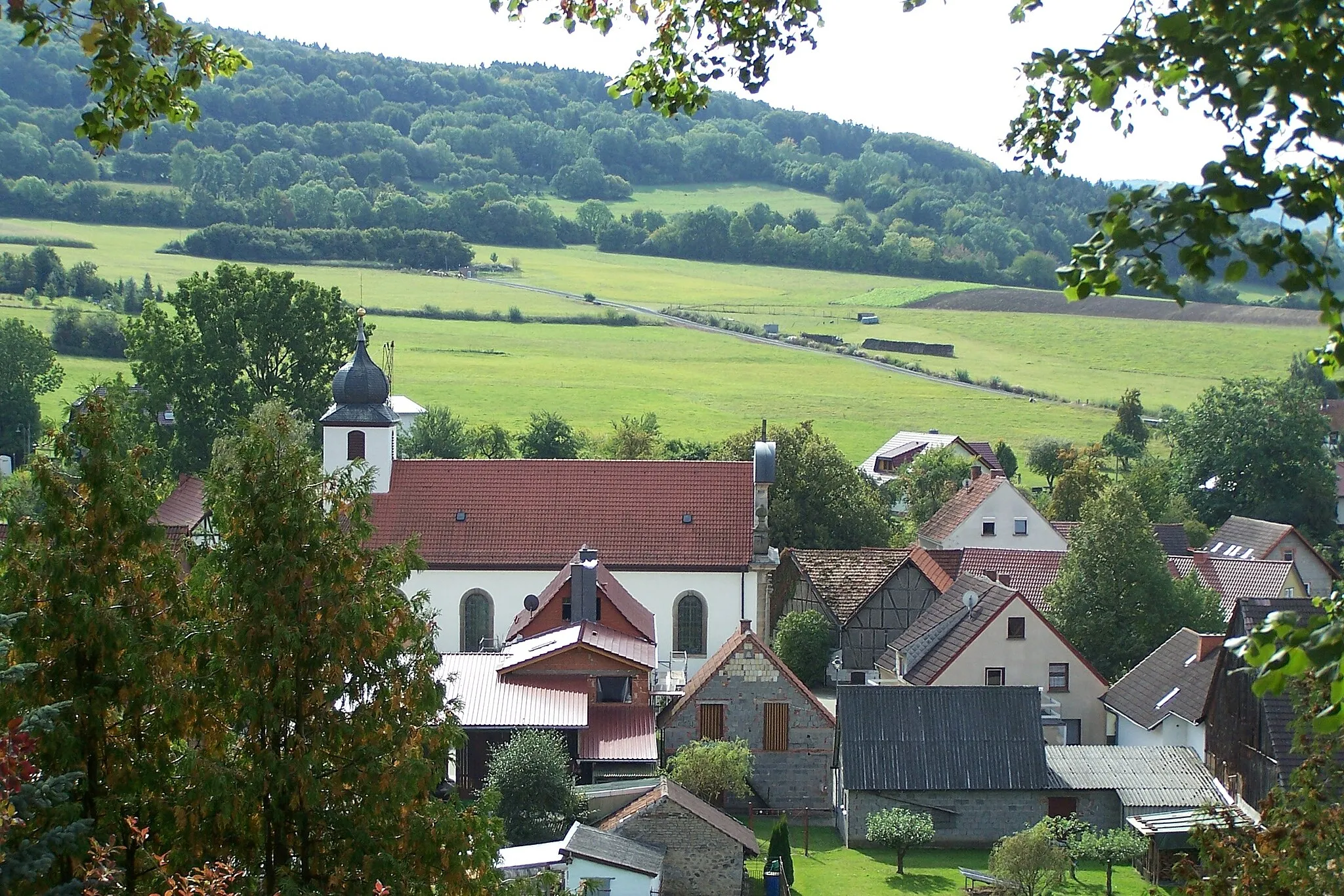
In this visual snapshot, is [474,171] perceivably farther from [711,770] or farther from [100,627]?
[100,627]

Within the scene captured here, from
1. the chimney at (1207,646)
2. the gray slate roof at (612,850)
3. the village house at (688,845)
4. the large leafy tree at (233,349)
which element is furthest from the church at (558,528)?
the gray slate roof at (612,850)

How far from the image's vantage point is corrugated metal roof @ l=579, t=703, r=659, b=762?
30.9 m

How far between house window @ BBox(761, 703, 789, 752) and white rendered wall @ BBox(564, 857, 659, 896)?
26.9 ft

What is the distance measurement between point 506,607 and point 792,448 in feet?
49.0

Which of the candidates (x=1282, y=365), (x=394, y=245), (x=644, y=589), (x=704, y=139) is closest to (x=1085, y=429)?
→ (x=1282, y=365)

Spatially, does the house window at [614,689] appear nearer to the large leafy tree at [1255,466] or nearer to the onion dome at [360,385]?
the onion dome at [360,385]

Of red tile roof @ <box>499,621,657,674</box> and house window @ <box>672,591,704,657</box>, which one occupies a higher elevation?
red tile roof @ <box>499,621,657,674</box>

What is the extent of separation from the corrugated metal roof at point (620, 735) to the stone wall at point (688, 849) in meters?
5.25

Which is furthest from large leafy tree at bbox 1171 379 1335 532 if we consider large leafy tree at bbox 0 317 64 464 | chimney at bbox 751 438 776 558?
large leafy tree at bbox 0 317 64 464

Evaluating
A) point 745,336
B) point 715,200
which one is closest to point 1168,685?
point 745,336

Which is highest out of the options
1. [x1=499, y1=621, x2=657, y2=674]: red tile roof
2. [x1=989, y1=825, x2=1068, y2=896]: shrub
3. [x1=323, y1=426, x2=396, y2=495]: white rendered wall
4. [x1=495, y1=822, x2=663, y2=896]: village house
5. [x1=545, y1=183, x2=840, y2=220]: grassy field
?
[x1=545, y1=183, x2=840, y2=220]: grassy field

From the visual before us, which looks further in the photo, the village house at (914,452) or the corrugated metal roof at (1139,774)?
the village house at (914,452)

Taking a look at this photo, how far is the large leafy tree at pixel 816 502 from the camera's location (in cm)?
5269

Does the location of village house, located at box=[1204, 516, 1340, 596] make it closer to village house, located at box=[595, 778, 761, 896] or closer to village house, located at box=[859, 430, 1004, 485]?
village house, located at box=[859, 430, 1004, 485]
